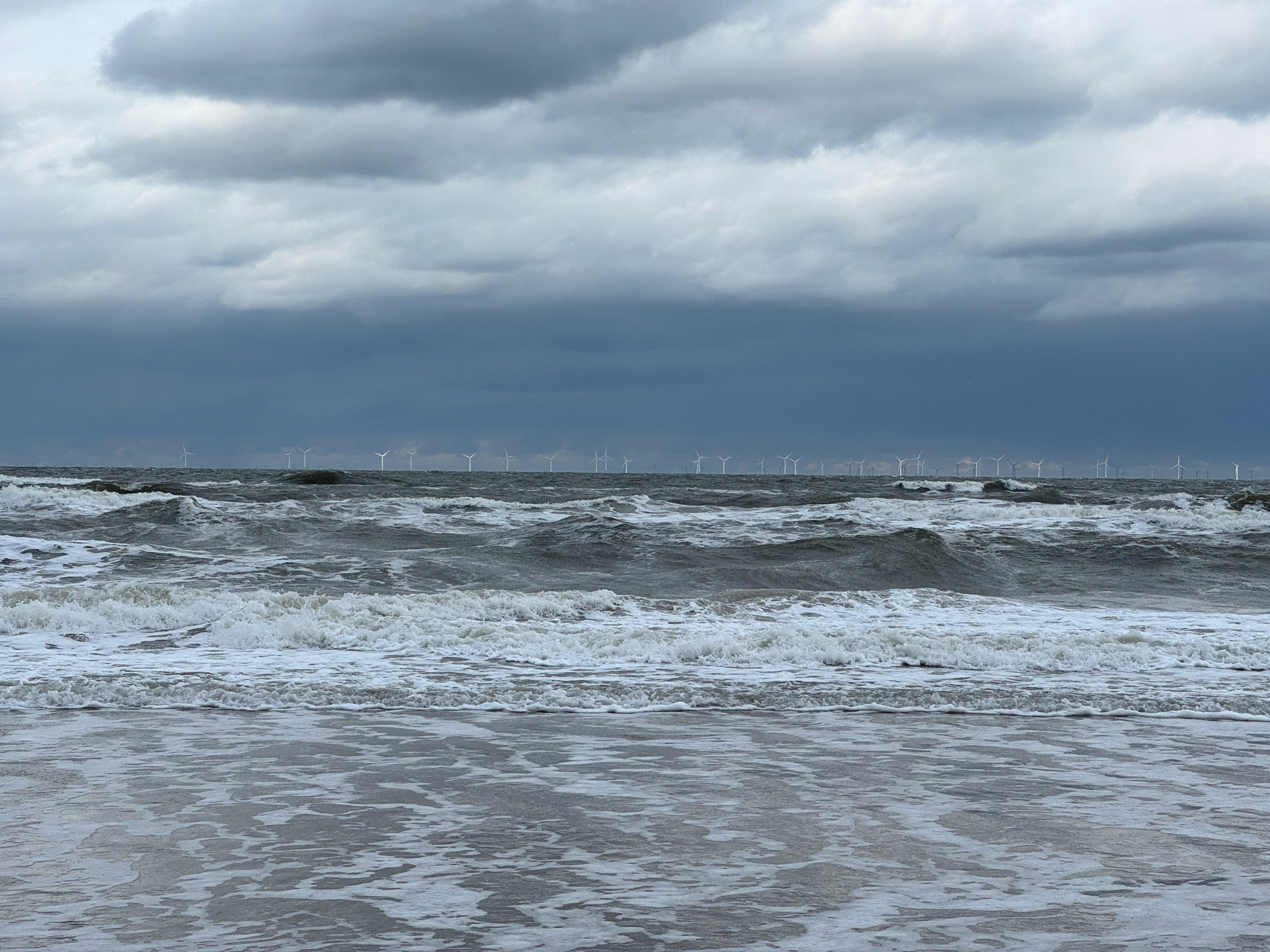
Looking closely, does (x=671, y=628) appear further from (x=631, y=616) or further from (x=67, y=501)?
(x=67, y=501)

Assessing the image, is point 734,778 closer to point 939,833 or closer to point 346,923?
point 939,833

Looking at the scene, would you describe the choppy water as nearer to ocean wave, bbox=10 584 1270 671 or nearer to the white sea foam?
ocean wave, bbox=10 584 1270 671

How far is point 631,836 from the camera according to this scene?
564 cm

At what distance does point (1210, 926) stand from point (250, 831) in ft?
15.3

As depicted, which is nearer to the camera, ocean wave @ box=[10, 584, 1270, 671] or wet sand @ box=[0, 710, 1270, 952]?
wet sand @ box=[0, 710, 1270, 952]

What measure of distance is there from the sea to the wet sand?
0.03 metres

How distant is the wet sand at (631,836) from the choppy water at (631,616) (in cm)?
137

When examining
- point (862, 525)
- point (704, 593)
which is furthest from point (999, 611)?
point (862, 525)

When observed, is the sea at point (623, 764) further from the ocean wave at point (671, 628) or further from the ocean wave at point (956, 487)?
the ocean wave at point (956, 487)

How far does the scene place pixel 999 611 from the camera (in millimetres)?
15938

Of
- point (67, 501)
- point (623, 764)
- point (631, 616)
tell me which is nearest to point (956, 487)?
point (67, 501)

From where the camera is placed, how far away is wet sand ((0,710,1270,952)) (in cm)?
433

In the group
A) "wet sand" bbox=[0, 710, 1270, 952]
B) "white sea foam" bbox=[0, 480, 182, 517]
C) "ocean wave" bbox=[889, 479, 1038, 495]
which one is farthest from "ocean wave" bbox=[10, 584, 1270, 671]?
"ocean wave" bbox=[889, 479, 1038, 495]

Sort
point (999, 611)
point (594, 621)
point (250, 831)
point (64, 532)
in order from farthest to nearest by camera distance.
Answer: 1. point (64, 532)
2. point (999, 611)
3. point (594, 621)
4. point (250, 831)
